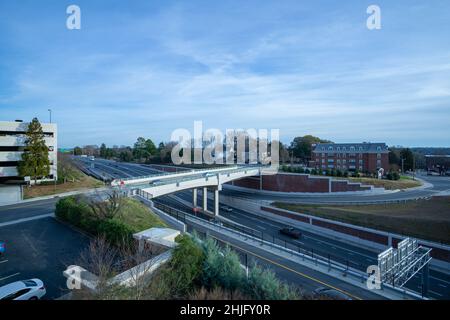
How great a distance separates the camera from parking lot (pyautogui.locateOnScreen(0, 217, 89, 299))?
37.7ft

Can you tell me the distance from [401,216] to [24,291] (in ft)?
109

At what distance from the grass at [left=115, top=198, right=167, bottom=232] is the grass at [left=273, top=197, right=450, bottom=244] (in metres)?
22.4

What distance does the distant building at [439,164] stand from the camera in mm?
74588

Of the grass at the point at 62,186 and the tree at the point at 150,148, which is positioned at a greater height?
the tree at the point at 150,148

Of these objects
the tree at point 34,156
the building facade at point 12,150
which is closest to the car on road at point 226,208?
the building facade at point 12,150

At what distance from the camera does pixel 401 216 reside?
29266 millimetres

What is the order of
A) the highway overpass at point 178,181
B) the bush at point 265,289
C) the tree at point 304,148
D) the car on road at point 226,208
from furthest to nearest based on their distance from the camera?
the tree at point 304,148 < the car on road at point 226,208 < the highway overpass at point 178,181 < the bush at point 265,289

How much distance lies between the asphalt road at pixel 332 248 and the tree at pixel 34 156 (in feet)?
84.7

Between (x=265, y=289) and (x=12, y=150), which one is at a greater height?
(x=12, y=150)

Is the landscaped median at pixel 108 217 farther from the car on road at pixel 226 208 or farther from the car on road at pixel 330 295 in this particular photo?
the car on road at pixel 226 208

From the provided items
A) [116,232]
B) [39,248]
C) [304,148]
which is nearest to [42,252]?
[39,248]

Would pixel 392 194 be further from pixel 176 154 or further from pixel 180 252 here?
pixel 176 154

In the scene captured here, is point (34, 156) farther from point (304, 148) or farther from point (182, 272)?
point (304, 148)
